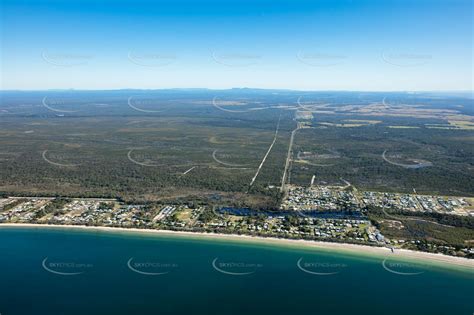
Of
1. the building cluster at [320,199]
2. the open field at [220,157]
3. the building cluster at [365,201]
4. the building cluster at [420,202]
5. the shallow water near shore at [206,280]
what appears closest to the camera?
the shallow water near shore at [206,280]

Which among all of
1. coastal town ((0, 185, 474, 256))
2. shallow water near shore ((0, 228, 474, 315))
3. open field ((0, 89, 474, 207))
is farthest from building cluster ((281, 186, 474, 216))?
shallow water near shore ((0, 228, 474, 315))

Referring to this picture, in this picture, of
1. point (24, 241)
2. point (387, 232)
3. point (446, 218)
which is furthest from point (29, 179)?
point (446, 218)

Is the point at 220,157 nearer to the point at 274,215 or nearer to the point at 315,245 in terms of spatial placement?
the point at 274,215

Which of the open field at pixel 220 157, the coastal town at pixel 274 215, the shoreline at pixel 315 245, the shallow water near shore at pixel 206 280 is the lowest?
the shallow water near shore at pixel 206 280

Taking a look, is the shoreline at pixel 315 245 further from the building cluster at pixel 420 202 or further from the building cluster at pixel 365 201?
the building cluster at pixel 420 202

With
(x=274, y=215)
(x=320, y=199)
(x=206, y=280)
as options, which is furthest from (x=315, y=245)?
(x=320, y=199)

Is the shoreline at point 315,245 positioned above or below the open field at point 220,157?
below

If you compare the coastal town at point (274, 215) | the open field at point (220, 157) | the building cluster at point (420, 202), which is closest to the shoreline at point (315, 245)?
the coastal town at point (274, 215)
